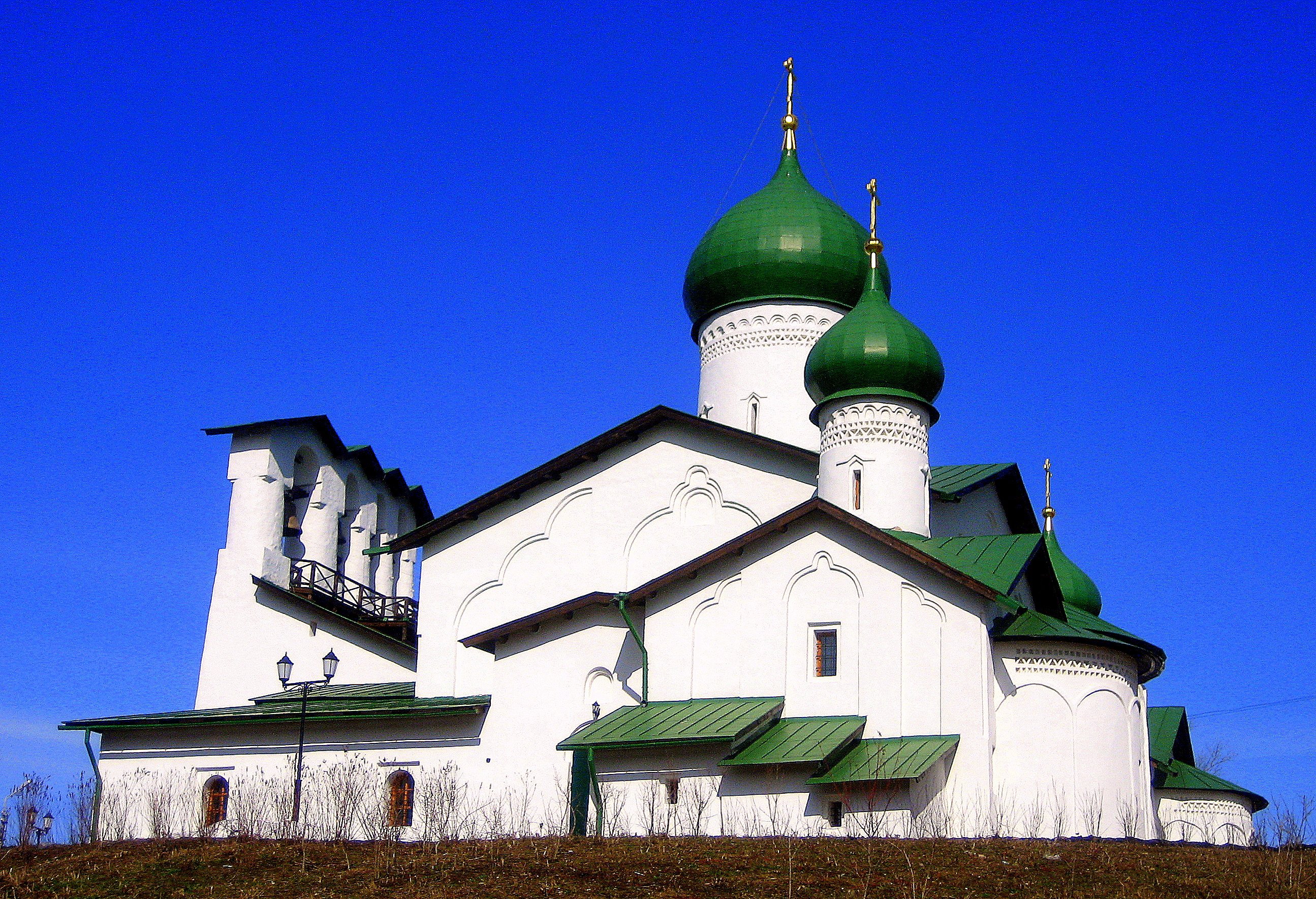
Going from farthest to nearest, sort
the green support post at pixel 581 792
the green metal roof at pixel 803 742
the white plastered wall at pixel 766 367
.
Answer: the white plastered wall at pixel 766 367 < the green support post at pixel 581 792 < the green metal roof at pixel 803 742

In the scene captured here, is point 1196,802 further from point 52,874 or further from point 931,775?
point 52,874

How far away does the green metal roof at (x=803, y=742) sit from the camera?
15.7m

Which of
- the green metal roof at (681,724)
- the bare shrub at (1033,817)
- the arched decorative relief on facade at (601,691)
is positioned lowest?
the bare shrub at (1033,817)

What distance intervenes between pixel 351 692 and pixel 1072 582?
1010cm

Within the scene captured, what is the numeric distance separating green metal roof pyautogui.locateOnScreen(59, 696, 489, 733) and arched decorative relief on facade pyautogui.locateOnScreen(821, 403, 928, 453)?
210 inches

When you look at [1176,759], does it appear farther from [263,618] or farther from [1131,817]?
[263,618]

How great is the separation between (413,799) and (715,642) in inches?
171

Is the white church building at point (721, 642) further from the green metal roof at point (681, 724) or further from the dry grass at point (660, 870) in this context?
the dry grass at point (660, 870)

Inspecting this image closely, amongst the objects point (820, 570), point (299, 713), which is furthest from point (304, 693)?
point (820, 570)

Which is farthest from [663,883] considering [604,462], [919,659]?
[604,462]

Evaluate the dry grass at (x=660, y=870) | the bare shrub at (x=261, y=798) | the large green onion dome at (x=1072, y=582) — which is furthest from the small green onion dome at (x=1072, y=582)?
the bare shrub at (x=261, y=798)

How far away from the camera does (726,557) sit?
17.8 metres

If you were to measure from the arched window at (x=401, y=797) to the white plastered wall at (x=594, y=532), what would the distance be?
1352 mm

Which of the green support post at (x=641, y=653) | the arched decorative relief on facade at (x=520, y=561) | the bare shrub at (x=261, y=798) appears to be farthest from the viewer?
the arched decorative relief on facade at (x=520, y=561)
